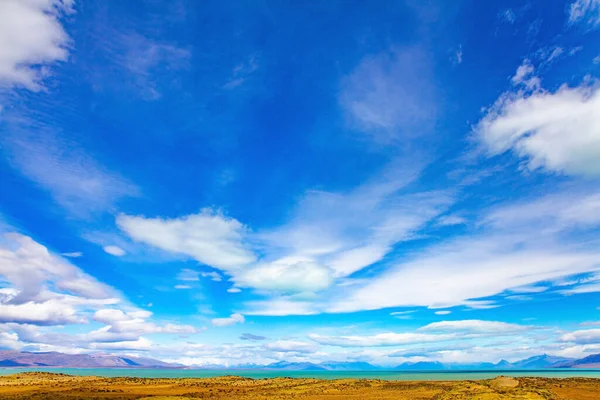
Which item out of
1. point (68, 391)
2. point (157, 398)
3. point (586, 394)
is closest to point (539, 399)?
point (586, 394)

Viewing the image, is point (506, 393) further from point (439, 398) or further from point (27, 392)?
point (27, 392)

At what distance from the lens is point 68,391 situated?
7456 centimetres

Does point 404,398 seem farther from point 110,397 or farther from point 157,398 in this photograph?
point 110,397

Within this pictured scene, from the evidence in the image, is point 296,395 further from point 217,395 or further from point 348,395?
point 217,395

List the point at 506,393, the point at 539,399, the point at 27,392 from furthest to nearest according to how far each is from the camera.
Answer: the point at 27,392
the point at 506,393
the point at 539,399

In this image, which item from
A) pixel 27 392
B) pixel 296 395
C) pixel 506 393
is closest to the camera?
pixel 506 393

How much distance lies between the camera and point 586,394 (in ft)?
235

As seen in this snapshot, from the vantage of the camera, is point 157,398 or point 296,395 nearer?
point 157,398

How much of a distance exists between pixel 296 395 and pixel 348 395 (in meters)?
11.5

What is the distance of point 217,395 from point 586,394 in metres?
76.0

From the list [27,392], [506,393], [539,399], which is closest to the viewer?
[539,399]

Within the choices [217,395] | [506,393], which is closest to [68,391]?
[217,395]

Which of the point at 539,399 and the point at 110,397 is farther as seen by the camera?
the point at 110,397

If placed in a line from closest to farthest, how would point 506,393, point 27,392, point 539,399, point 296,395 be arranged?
point 539,399
point 506,393
point 27,392
point 296,395
